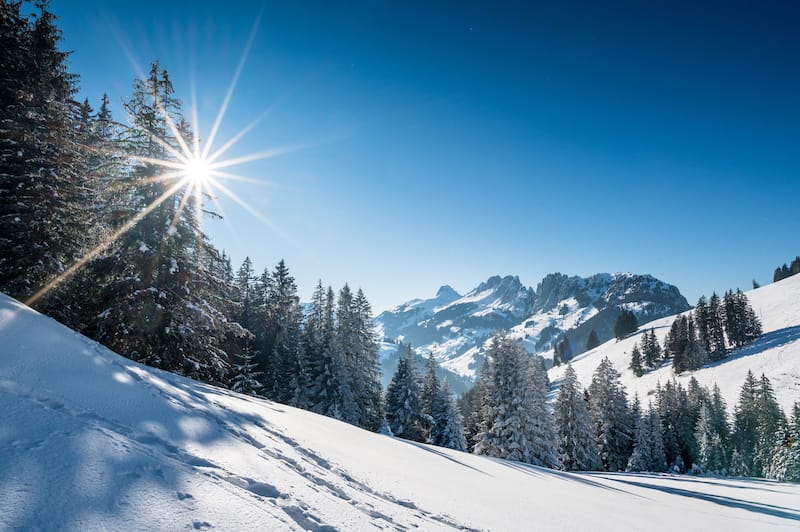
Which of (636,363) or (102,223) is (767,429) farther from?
(102,223)

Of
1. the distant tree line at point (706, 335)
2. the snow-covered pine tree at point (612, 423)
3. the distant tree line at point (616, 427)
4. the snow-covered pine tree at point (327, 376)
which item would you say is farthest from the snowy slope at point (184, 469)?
the distant tree line at point (706, 335)

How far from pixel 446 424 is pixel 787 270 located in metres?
166

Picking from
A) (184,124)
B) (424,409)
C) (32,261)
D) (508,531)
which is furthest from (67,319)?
(424,409)

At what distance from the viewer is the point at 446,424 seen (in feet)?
113

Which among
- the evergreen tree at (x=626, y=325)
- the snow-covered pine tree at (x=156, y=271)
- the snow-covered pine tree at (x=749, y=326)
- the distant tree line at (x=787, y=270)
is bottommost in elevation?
the snow-covered pine tree at (x=156, y=271)

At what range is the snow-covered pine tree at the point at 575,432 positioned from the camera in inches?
1431

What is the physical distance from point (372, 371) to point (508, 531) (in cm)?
3345

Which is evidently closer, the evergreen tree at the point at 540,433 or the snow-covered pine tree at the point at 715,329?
the evergreen tree at the point at 540,433

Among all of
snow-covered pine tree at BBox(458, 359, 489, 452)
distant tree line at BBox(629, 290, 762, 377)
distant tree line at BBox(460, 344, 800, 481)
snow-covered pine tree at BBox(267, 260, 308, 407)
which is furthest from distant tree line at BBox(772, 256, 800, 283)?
snow-covered pine tree at BBox(267, 260, 308, 407)

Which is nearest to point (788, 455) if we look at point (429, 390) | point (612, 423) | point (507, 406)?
point (612, 423)

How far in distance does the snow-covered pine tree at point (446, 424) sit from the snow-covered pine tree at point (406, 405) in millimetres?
1616

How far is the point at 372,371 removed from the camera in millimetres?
37906

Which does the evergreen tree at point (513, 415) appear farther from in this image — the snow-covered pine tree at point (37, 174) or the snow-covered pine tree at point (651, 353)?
the snow-covered pine tree at point (651, 353)

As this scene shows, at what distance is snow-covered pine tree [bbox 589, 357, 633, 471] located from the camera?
43406 millimetres
